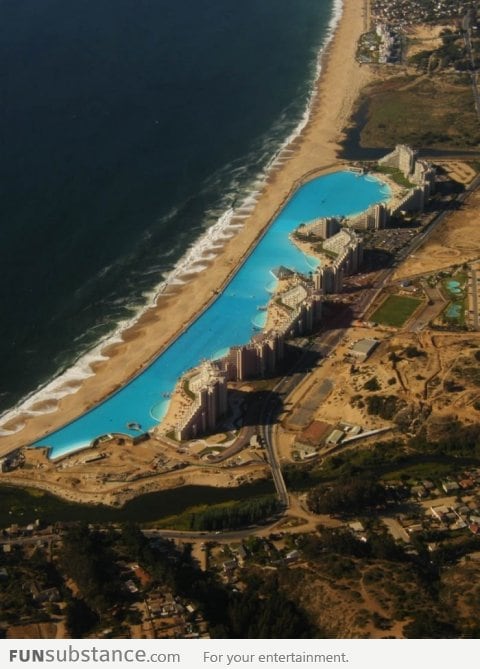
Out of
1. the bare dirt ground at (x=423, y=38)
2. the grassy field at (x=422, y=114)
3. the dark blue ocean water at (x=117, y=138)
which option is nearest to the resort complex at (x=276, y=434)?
the dark blue ocean water at (x=117, y=138)

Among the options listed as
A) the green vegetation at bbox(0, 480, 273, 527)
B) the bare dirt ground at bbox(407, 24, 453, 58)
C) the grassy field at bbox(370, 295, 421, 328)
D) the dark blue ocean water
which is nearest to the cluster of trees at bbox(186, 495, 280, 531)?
the green vegetation at bbox(0, 480, 273, 527)

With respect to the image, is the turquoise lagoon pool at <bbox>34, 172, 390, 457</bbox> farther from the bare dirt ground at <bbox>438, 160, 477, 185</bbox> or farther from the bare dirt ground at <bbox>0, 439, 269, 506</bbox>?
the bare dirt ground at <bbox>438, 160, 477, 185</bbox>

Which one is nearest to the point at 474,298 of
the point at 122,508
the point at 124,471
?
the point at 124,471

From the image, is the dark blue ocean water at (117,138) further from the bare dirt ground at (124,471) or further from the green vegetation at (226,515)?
the green vegetation at (226,515)

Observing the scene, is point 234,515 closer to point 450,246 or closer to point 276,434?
point 276,434

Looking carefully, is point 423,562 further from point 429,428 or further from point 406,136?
point 406,136
